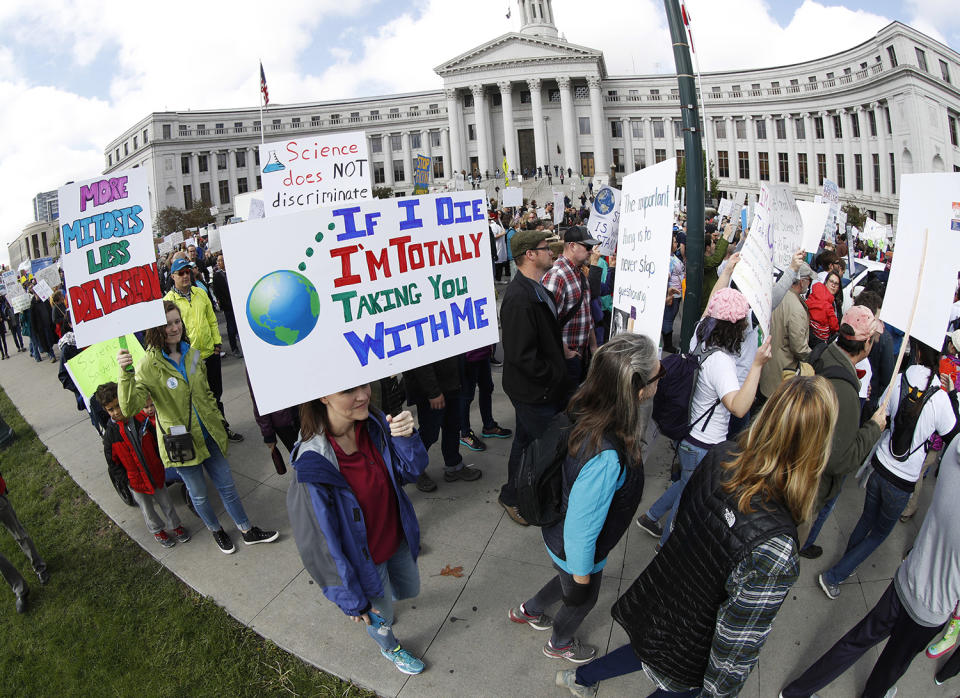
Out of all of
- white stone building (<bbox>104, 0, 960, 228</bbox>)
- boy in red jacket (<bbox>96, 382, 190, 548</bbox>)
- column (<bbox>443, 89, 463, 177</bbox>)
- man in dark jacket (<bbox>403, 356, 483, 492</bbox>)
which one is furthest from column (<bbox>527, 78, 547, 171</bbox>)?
boy in red jacket (<bbox>96, 382, 190, 548</bbox>)

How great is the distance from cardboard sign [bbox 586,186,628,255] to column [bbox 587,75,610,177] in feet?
200

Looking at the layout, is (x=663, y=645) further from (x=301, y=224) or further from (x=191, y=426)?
(x=191, y=426)

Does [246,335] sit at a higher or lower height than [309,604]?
higher

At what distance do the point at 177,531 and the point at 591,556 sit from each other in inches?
152

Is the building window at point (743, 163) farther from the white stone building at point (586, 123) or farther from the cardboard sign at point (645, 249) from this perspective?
the cardboard sign at point (645, 249)

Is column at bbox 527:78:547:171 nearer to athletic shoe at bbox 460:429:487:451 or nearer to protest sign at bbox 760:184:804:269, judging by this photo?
athletic shoe at bbox 460:429:487:451

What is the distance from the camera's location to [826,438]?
195 centimetres

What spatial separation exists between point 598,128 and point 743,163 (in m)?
17.2

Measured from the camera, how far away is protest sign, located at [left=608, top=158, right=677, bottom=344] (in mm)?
3490

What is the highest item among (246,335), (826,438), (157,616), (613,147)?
(613,147)

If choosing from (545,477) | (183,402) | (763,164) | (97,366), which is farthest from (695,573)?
(763,164)

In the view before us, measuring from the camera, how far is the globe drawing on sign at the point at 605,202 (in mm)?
7973

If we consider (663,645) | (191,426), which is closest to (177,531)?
(191,426)

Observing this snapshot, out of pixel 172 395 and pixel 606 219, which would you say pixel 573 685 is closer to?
pixel 172 395
